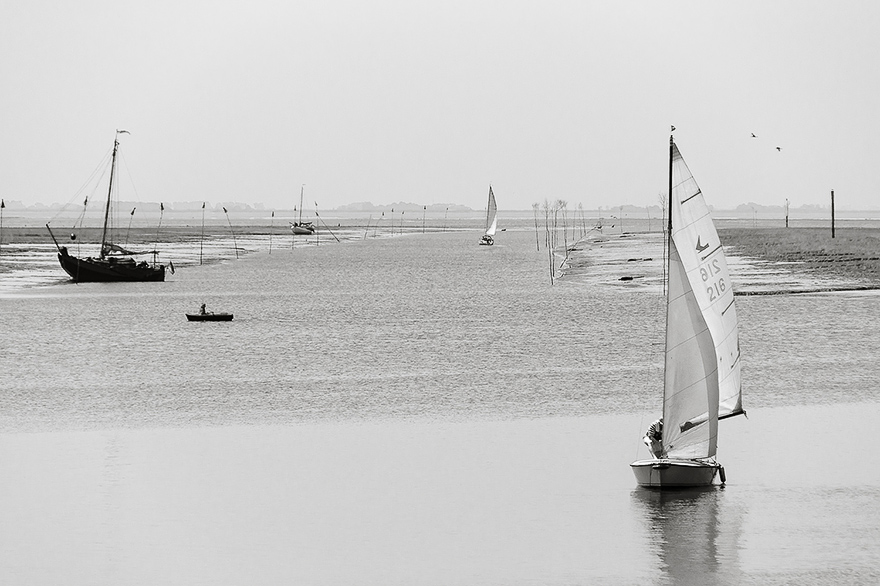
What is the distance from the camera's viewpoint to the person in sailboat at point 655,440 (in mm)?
25578

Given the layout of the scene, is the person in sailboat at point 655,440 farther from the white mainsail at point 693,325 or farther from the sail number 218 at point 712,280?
the sail number 218 at point 712,280

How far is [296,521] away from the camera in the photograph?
22.8 meters

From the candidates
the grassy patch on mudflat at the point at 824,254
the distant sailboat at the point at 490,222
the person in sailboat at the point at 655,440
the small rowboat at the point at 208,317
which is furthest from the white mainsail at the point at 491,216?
the person in sailboat at the point at 655,440

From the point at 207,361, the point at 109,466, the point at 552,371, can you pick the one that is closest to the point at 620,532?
the point at 109,466

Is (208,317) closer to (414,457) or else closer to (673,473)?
(414,457)

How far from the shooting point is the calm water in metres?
20.6

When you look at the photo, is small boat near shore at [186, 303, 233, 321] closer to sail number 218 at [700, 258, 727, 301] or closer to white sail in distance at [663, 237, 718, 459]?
white sail in distance at [663, 237, 718, 459]

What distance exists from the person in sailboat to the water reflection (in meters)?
0.97

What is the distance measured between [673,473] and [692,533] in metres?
3.05

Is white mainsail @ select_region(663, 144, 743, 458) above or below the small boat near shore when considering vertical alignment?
above

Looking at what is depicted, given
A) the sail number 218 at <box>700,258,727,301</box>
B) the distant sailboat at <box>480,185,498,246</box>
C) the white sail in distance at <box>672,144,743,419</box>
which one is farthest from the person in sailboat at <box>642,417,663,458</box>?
the distant sailboat at <box>480,185,498,246</box>

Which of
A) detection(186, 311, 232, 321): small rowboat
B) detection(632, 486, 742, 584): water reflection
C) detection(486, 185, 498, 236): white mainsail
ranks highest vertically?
detection(486, 185, 498, 236): white mainsail

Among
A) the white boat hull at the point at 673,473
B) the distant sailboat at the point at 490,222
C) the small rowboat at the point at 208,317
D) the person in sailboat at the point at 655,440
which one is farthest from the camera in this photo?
the distant sailboat at the point at 490,222

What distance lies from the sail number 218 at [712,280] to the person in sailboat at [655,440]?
296cm
